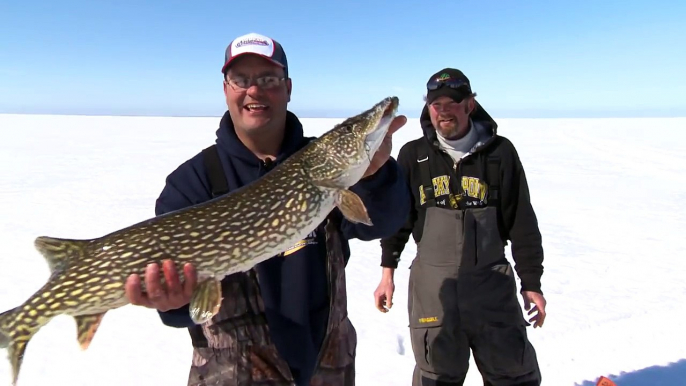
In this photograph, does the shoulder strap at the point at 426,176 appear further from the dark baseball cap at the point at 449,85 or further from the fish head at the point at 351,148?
the fish head at the point at 351,148

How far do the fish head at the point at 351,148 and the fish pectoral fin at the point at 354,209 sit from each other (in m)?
0.14

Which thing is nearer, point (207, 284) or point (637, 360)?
point (207, 284)

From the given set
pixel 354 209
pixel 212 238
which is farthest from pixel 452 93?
pixel 212 238

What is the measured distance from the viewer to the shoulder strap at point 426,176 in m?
3.23

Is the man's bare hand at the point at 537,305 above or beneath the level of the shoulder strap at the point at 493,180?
beneath

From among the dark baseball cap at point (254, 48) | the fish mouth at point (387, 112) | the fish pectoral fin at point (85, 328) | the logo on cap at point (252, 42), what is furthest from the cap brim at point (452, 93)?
the fish pectoral fin at point (85, 328)

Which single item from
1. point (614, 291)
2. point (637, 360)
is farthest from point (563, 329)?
point (614, 291)

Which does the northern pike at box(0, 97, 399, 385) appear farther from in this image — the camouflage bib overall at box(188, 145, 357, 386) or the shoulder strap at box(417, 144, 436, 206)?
the shoulder strap at box(417, 144, 436, 206)

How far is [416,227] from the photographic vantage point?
3.36m

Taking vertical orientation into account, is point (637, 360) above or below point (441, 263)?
below

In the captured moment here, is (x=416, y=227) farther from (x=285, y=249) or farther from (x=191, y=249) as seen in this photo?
(x=191, y=249)

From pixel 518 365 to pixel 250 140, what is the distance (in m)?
2.37

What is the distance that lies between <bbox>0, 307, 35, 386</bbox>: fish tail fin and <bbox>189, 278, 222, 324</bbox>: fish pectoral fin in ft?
2.52

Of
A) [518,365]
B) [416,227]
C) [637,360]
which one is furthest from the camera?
[637,360]
